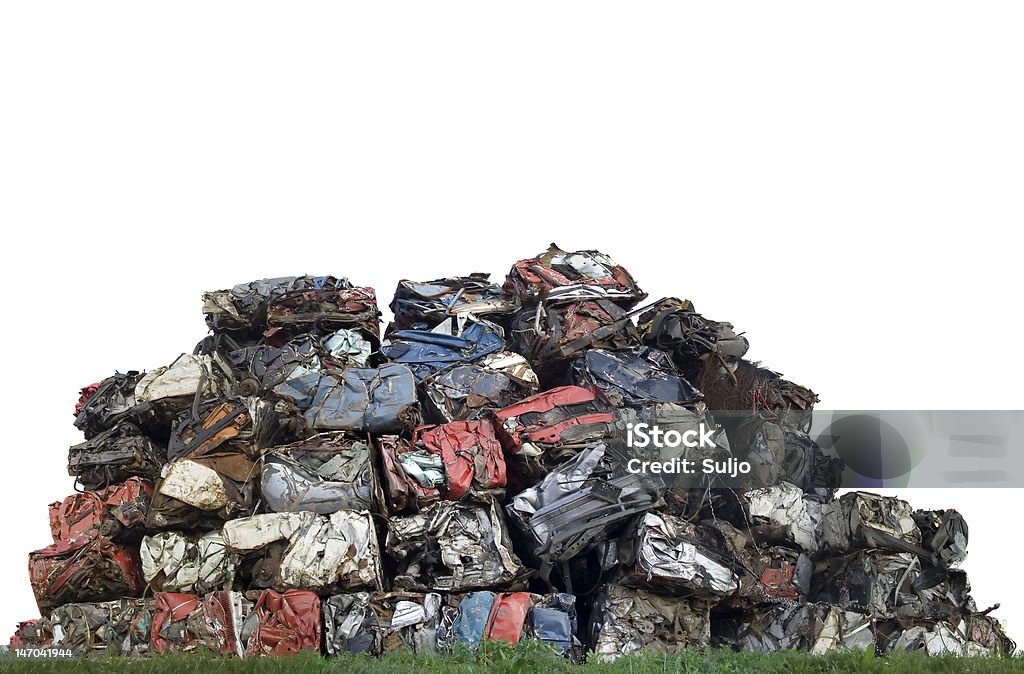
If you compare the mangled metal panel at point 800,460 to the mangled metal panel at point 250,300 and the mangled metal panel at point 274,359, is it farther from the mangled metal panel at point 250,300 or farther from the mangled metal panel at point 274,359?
the mangled metal panel at point 250,300

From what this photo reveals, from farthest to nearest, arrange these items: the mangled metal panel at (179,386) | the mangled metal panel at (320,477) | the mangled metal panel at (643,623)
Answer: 1. the mangled metal panel at (179,386)
2. the mangled metal panel at (320,477)
3. the mangled metal panel at (643,623)

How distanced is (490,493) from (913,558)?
11.9 feet

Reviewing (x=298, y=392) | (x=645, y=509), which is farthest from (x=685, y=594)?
(x=298, y=392)

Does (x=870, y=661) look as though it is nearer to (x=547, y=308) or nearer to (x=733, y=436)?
(x=733, y=436)

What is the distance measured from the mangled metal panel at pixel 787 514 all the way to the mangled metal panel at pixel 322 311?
4048 mm

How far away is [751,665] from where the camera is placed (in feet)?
19.2

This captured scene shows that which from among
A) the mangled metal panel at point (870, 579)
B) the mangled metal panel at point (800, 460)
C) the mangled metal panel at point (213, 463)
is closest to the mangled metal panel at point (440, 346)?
the mangled metal panel at point (213, 463)

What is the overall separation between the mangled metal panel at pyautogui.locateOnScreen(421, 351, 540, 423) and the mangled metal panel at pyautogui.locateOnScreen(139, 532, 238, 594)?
218 centimetres

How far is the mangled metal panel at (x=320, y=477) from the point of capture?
7.31 m

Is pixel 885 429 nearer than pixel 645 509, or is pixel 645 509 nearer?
pixel 645 509

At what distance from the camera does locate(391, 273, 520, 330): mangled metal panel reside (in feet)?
30.5

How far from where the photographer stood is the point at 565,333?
354 inches

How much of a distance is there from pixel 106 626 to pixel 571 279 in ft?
17.3

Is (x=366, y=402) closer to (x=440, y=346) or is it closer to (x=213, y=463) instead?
(x=440, y=346)
